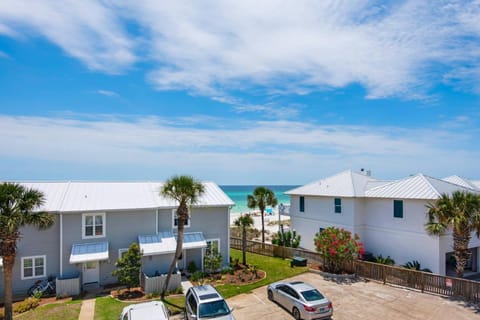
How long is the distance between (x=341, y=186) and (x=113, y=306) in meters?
20.7

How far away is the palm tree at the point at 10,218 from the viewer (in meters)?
14.9

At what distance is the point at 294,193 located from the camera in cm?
3325

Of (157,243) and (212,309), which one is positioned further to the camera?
(157,243)

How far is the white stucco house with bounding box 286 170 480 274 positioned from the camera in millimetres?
23250

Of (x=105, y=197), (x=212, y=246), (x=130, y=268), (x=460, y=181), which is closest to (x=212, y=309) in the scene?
(x=130, y=268)

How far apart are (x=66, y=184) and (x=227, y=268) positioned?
44.0ft

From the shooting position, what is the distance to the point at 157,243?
22.1 metres

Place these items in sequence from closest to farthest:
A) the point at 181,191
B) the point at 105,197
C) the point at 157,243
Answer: the point at 181,191
the point at 157,243
the point at 105,197

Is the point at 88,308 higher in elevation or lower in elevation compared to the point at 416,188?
lower

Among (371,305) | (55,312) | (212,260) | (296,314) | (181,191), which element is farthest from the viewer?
(212,260)

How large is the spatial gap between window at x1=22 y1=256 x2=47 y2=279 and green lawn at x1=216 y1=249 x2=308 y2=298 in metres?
11.1

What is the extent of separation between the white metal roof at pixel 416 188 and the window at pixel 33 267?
24.4 m

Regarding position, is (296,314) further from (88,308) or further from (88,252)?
(88,252)

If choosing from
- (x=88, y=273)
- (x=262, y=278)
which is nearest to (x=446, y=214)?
(x=262, y=278)
